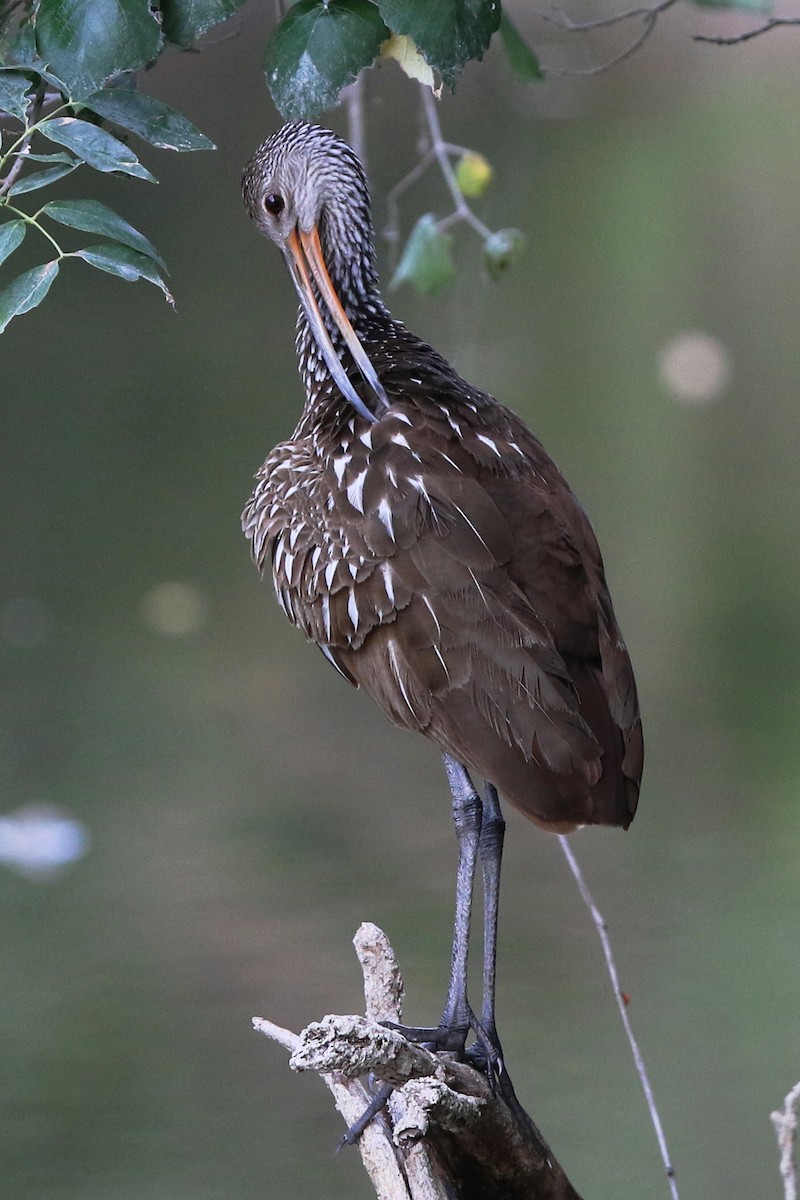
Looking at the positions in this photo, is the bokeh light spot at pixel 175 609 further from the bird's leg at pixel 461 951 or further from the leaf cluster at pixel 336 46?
the leaf cluster at pixel 336 46

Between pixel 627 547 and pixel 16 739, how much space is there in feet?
5.76

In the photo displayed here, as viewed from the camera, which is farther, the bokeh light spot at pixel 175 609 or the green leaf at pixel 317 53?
the bokeh light spot at pixel 175 609

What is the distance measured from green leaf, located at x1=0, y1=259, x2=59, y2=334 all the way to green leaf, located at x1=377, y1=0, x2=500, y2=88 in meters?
0.29

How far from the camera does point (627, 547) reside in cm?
400

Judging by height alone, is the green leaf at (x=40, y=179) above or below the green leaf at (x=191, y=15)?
below

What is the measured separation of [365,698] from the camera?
143 inches

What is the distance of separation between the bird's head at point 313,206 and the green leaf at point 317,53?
390 millimetres

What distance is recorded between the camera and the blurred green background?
250 centimetres

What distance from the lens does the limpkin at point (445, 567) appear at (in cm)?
119

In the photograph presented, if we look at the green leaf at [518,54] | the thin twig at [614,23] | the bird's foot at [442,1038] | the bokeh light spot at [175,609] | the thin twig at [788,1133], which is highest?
the bokeh light spot at [175,609]

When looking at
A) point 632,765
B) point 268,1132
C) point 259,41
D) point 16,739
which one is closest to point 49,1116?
point 268,1132

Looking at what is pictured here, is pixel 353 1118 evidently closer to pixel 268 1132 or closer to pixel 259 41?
pixel 268 1132

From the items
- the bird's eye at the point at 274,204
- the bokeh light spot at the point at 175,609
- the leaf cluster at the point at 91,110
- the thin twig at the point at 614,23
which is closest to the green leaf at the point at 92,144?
the leaf cluster at the point at 91,110

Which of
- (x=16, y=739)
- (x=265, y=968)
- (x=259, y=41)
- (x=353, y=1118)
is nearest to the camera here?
(x=353, y=1118)
